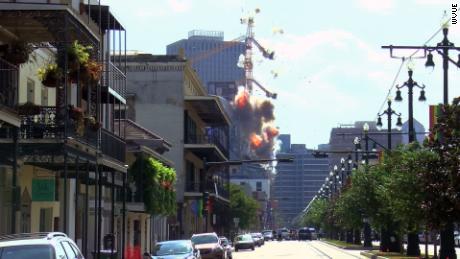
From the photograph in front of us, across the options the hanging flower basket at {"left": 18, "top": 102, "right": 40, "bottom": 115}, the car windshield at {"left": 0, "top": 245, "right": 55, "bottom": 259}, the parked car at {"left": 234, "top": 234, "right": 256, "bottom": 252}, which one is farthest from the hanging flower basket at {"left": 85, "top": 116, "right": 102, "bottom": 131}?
the parked car at {"left": 234, "top": 234, "right": 256, "bottom": 252}

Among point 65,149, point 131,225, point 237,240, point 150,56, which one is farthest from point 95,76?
point 237,240

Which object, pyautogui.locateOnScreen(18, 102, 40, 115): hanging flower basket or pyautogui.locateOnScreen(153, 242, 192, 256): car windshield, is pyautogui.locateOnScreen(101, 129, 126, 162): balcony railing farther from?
pyautogui.locateOnScreen(18, 102, 40, 115): hanging flower basket

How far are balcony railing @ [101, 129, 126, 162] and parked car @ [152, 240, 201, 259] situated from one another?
339cm

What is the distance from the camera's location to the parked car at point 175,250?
27469 millimetres

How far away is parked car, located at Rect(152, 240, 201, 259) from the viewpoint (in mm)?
27469

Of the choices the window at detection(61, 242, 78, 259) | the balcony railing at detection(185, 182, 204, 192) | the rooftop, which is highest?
the rooftop

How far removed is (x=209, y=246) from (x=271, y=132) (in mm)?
45248

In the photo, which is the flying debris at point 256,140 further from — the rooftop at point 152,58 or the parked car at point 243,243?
the rooftop at point 152,58

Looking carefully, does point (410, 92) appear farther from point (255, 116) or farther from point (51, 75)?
Result: point (255, 116)

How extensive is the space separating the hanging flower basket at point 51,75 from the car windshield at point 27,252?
9800mm

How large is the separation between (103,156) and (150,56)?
42.9 metres

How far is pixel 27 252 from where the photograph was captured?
13023 millimetres

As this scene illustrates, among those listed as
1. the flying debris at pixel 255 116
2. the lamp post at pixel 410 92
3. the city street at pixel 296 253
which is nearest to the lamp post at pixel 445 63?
the lamp post at pixel 410 92

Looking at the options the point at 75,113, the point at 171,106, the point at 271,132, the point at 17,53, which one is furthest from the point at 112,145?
the point at 271,132
